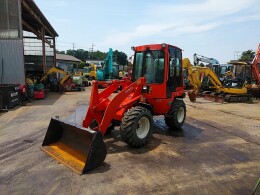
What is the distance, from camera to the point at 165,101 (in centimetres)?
784

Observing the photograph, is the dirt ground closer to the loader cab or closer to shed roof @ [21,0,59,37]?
the loader cab

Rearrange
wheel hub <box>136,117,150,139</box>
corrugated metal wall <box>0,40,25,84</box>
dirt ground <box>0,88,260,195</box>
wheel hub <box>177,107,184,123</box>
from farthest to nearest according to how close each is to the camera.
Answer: corrugated metal wall <box>0,40,25,84</box>
wheel hub <box>177,107,184,123</box>
wheel hub <box>136,117,150,139</box>
dirt ground <box>0,88,260,195</box>

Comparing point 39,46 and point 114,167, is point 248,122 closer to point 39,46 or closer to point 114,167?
point 114,167

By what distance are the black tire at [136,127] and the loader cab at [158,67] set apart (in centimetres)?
124

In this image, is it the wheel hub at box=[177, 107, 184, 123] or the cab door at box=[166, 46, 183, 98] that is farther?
the wheel hub at box=[177, 107, 184, 123]

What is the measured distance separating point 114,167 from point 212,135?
12.4ft

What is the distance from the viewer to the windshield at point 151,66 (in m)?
7.70

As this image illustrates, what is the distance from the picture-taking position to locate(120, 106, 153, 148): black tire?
6160 millimetres

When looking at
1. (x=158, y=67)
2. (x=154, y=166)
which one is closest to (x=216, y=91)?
(x=158, y=67)

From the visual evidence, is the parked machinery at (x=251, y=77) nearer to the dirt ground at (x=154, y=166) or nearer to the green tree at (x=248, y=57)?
the green tree at (x=248, y=57)

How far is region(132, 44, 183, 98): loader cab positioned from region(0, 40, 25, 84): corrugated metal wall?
10.6 meters

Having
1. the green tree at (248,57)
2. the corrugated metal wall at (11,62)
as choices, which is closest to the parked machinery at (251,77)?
the green tree at (248,57)

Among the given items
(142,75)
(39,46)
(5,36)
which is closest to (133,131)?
(142,75)

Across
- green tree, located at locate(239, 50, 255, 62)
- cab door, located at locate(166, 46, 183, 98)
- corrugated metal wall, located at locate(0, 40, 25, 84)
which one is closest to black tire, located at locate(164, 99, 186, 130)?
cab door, located at locate(166, 46, 183, 98)
